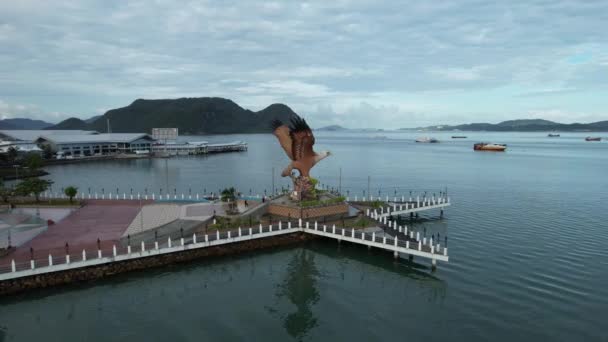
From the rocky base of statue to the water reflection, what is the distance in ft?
27.6

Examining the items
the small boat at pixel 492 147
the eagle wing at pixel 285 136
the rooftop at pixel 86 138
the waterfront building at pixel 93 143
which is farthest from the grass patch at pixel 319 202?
→ the small boat at pixel 492 147

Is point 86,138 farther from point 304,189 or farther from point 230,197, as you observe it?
point 304,189

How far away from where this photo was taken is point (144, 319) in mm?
23609

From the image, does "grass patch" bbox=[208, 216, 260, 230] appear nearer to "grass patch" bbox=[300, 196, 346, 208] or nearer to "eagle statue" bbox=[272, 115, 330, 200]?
"grass patch" bbox=[300, 196, 346, 208]

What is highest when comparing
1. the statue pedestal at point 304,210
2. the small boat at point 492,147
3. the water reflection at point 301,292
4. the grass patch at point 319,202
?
the small boat at point 492,147

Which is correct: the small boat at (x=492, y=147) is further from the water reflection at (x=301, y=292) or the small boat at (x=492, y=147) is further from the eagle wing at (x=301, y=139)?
the water reflection at (x=301, y=292)

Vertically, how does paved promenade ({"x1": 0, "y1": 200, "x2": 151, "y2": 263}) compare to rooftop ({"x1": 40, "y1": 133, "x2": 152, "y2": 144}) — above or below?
below

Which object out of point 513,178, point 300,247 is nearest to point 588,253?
point 300,247

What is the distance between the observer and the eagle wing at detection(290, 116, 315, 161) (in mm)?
40188

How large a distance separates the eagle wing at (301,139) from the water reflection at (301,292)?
1136cm

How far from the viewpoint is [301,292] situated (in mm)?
28000

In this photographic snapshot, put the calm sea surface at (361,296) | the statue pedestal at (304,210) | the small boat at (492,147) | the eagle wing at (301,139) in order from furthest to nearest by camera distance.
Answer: the small boat at (492,147)
the eagle wing at (301,139)
the statue pedestal at (304,210)
the calm sea surface at (361,296)

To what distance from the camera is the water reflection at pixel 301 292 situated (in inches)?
928

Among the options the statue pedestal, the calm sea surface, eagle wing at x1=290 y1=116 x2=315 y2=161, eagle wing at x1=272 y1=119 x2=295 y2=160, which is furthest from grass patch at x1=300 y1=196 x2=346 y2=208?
eagle wing at x1=272 y1=119 x2=295 y2=160
